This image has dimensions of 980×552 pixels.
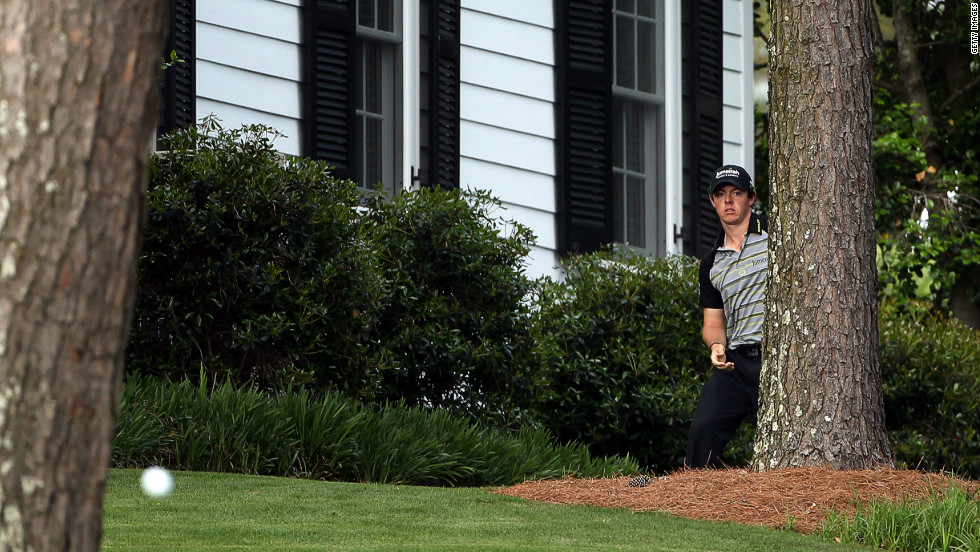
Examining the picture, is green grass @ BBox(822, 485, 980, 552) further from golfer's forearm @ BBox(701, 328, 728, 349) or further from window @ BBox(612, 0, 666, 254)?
window @ BBox(612, 0, 666, 254)

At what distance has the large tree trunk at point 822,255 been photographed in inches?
272

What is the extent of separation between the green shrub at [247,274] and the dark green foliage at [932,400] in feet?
17.1

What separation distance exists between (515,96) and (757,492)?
5.69 metres

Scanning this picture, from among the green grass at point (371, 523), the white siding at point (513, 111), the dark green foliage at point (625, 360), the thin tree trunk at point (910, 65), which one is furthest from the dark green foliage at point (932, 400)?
the thin tree trunk at point (910, 65)

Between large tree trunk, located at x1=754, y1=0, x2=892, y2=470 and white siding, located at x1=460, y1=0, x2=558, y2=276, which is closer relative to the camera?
large tree trunk, located at x1=754, y1=0, x2=892, y2=470

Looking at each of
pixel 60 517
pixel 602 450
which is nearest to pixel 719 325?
pixel 602 450

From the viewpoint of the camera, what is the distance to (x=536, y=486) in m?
7.11

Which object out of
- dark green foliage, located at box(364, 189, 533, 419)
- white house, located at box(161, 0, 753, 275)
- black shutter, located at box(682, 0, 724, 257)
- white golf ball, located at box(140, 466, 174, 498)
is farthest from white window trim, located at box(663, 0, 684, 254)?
white golf ball, located at box(140, 466, 174, 498)

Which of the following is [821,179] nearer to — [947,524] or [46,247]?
[947,524]

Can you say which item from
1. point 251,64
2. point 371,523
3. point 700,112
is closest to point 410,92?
point 251,64

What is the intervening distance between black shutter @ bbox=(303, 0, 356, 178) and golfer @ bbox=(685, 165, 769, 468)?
11.6ft

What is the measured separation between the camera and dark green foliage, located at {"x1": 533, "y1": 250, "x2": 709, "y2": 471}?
10062mm

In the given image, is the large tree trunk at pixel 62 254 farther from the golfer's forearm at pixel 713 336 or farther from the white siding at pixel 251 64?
the white siding at pixel 251 64

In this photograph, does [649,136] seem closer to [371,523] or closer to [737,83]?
[737,83]
